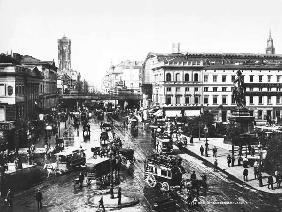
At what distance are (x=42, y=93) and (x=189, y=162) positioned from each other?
56340 millimetres

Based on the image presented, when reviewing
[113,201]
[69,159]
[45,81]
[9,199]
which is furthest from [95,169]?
[45,81]

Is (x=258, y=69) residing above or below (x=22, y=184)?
above

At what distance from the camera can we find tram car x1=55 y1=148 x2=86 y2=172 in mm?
37125

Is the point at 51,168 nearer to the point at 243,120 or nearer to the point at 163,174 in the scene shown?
the point at 163,174

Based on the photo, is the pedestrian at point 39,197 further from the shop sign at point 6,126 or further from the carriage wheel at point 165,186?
the shop sign at point 6,126

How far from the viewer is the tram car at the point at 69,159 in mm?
37125

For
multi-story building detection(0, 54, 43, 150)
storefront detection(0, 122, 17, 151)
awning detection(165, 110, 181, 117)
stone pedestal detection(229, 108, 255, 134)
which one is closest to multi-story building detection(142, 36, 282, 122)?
awning detection(165, 110, 181, 117)

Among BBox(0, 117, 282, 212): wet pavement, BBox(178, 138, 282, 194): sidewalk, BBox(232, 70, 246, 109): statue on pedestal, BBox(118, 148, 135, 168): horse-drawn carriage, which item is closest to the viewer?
BBox(0, 117, 282, 212): wet pavement

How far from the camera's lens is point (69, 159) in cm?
3794

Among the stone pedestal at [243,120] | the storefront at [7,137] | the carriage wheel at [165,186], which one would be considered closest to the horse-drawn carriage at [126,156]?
the carriage wheel at [165,186]

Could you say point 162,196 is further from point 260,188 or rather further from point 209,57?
point 209,57

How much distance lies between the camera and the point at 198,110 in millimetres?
85812

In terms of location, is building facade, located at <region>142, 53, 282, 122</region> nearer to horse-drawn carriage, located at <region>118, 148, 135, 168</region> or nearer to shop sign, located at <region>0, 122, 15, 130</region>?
shop sign, located at <region>0, 122, 15, 130</region>

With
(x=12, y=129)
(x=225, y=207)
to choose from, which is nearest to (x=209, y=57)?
(x=12, y=129)
